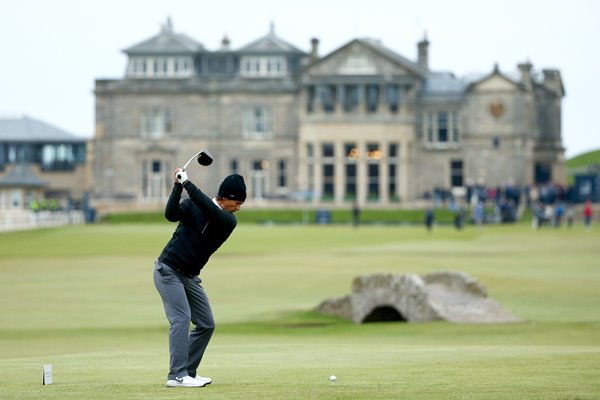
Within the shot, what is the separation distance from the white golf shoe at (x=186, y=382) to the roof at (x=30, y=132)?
129724 millimetres

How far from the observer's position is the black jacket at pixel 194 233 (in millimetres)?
18516

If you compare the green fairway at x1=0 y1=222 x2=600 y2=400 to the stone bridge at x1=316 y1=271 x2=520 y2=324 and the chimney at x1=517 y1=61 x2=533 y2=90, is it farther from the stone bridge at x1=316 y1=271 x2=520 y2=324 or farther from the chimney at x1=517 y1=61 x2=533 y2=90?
the chimney at x1=517 y1=61 x2=533 y2=90

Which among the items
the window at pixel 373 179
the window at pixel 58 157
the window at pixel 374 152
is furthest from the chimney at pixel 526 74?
the window at pixel 58 157

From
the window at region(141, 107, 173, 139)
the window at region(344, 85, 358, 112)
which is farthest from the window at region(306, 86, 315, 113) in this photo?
the window at region(141, 107, 173, 139)

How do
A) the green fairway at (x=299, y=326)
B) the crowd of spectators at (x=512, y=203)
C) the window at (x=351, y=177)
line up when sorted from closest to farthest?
the green fairway at (x=299, y=326) < the crowd of spectators at (x=512, y=203) < the window at (x=351, y=177)

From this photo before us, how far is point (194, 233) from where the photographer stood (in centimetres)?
1866

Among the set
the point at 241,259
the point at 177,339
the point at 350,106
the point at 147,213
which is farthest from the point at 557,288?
the point at 350,106

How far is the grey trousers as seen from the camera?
18469mm

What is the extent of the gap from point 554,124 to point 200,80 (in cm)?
2758

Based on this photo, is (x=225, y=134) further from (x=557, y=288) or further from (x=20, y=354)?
(x=20, y=354)

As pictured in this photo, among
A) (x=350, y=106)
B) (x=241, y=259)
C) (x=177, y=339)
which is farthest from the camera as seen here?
(x=350, y=106)

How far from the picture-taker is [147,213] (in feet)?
365

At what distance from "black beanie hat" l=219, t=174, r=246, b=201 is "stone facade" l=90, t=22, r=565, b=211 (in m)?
105

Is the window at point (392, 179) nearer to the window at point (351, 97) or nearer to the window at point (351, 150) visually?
the window at point (351, 150)
